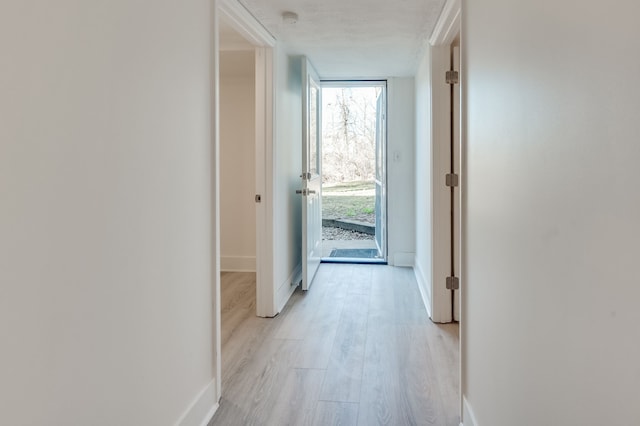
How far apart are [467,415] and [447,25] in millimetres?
2156

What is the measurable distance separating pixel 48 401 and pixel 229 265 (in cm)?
419

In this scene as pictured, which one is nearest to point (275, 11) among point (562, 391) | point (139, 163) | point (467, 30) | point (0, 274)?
point (467, 30)

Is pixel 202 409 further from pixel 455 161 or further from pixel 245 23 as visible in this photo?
pixel 455 161

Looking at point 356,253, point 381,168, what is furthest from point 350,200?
point 381,168

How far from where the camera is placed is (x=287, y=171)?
158 inches

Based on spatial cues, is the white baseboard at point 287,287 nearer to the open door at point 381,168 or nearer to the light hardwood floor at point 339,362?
the light hardwood floor at point 339,362

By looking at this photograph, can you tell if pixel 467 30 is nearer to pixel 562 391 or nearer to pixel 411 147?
pixel 562 391

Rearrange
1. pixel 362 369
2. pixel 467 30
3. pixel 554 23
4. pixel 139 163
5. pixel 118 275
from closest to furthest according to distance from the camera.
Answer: pixel 554 23, pixel 118 275, pixel 139 163, pixel 467 30, pixel 362 369

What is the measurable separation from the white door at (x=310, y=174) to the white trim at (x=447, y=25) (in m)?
1.27

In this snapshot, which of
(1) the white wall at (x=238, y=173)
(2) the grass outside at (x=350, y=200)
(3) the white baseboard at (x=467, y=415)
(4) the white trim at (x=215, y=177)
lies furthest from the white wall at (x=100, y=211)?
(2) the grass outside at (x=350, y=200)

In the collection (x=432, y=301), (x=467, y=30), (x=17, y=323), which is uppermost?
(x=467, y=30)

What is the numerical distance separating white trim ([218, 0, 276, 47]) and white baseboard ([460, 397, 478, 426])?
2.21 meters

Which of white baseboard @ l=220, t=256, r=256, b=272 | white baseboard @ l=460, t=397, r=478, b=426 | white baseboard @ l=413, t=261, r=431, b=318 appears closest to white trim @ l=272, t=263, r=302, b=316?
white baseboard @ l=220, t=256, r=256, b=272

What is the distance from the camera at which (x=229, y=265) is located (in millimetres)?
5266
